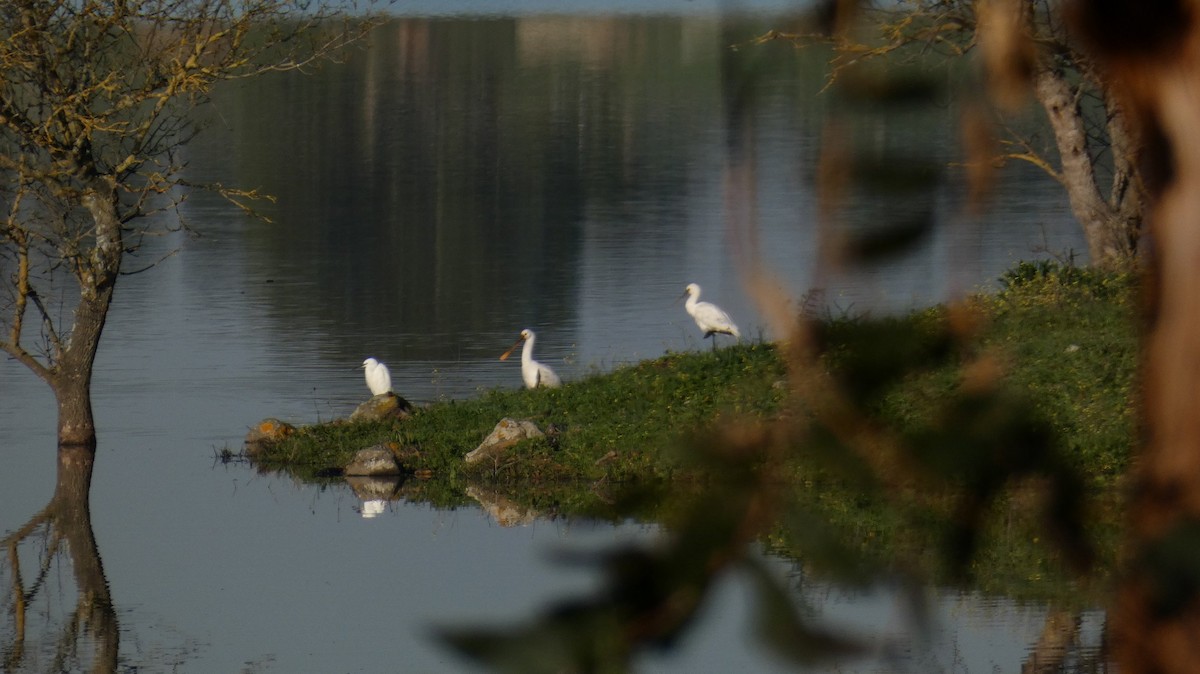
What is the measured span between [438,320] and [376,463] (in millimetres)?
11547

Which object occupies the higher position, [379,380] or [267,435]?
[379,380]

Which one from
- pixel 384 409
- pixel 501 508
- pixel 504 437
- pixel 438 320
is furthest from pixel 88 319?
pixel 438 320

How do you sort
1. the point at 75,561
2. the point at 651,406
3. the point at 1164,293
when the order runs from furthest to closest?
the point at 651,406 → the point at 75,561 → the point at 1164,293

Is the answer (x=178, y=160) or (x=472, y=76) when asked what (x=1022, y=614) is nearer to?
(x=178, y=160)

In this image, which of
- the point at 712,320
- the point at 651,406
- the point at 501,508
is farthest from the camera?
the point at 712,320

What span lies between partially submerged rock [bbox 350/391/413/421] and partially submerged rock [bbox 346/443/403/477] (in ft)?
3.98

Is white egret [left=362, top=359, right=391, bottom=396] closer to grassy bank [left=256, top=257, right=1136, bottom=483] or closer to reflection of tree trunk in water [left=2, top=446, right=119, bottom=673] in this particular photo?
grassy bank [left=256, top=257, right=1136, bottom=483]

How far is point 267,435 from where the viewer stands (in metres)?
15.5

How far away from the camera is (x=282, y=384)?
798 inches

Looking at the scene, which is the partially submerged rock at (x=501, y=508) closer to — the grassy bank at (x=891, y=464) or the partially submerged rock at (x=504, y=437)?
the partially submerged rock at (x=504, y=437)

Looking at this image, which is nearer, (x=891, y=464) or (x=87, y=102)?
(x=891, y=464)

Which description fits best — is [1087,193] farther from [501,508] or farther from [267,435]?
[267,435]

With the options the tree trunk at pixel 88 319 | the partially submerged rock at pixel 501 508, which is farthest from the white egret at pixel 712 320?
the tree trunk at pixel 88 319

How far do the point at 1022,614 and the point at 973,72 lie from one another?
30.0ft
